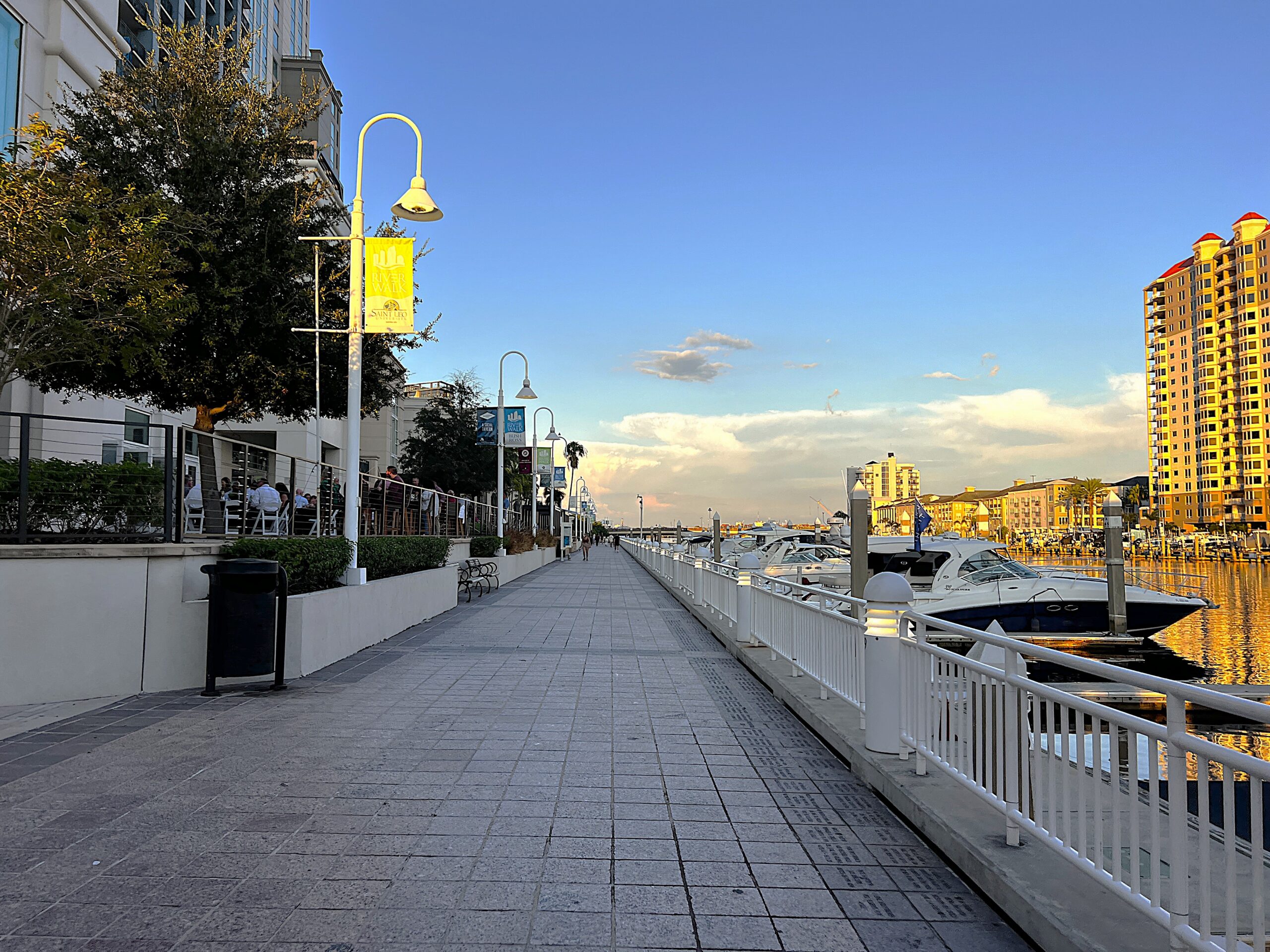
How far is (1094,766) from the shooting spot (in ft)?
11.2

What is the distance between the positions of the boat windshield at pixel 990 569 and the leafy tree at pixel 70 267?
698 inches

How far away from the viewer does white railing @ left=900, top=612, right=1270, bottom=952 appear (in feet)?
8.77

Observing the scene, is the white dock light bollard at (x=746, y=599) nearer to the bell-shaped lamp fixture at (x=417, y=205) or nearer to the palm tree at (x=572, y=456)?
the bell-shaped lamp fixture at (x=417, y=205)

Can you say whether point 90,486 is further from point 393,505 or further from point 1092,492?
point 1092,492

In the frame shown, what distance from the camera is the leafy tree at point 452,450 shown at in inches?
1761

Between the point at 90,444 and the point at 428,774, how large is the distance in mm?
6152

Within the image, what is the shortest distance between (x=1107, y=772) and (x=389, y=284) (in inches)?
406

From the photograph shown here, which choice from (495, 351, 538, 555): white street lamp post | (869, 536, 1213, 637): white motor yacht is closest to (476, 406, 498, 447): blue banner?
(495, 351, 538, 555): white street lamp post


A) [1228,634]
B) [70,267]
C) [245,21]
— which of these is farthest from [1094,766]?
[245,21]

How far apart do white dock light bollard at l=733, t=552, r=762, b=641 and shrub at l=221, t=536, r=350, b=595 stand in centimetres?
532

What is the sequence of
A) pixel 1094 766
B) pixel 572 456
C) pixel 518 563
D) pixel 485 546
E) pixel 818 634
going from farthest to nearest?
pixel 572 456, pixel 518 563, pixel 485 546, pixel 818 634, pixel 1094 766

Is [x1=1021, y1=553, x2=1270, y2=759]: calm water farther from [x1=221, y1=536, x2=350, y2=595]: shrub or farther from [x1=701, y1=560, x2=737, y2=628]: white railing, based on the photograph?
[x1=221, y1=536, x2=350, y2=595]: shrub

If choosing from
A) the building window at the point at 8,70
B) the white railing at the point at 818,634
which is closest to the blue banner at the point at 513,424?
the building window at the point at 8,70

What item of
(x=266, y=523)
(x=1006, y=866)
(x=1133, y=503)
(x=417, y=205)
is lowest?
(x=1006, y=866)
